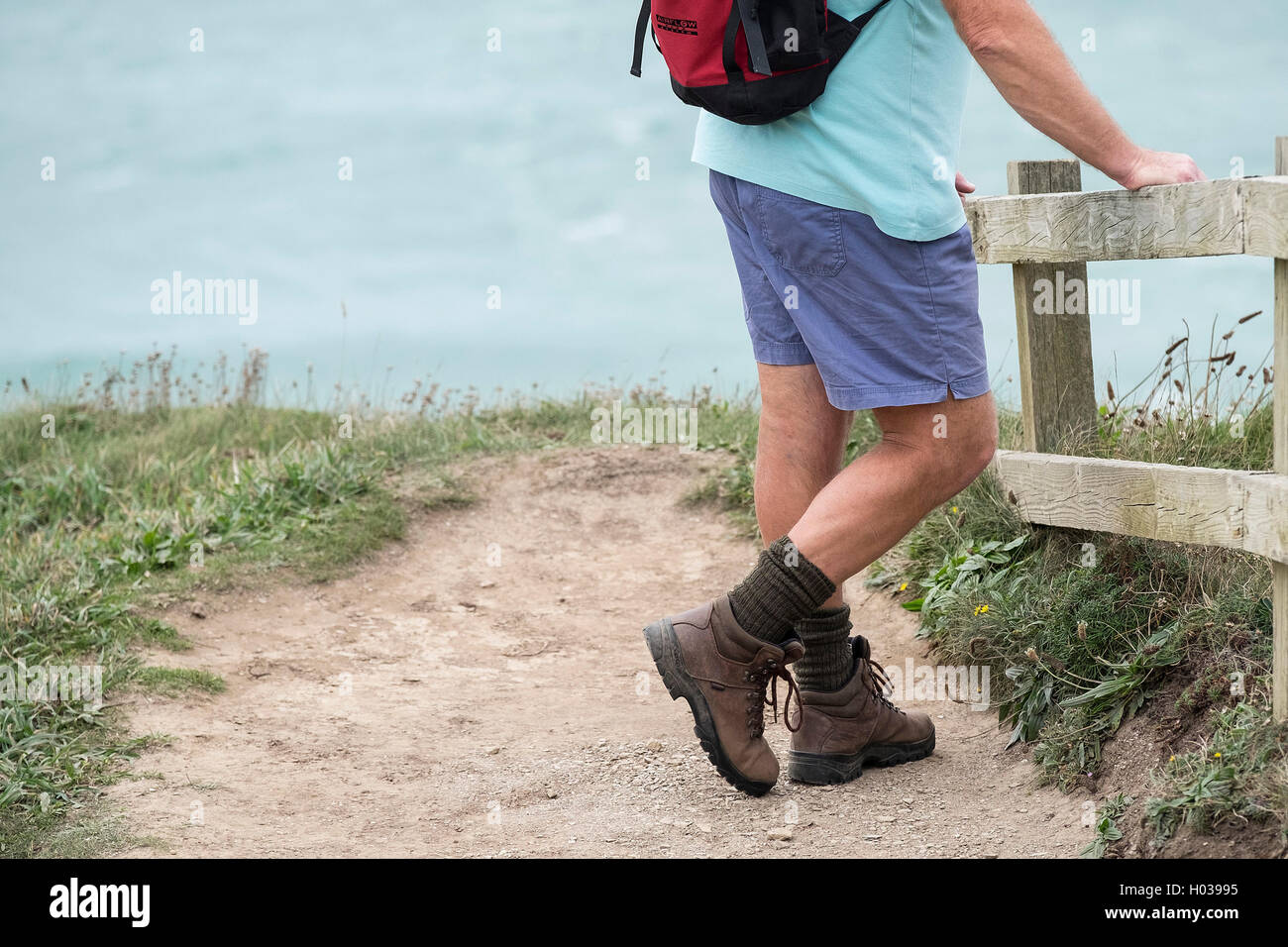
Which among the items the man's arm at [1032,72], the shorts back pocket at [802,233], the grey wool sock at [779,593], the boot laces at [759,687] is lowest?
the boot laces at [759,687]

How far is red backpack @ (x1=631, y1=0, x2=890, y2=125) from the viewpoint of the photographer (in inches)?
105

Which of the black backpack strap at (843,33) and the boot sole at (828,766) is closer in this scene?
the black backpack strap at (843,33)

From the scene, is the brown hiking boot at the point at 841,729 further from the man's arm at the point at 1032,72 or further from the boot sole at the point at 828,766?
the man's arm at the point at 1032,72

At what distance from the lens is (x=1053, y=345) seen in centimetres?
417

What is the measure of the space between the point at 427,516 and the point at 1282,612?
4403 millimetres

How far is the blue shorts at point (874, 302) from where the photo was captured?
2.75 meters

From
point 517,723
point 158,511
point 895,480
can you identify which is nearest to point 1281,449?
point 895,480

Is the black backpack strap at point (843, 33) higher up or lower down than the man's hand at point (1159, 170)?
higher up

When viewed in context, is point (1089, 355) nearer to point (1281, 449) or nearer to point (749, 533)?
point (1281, 449)

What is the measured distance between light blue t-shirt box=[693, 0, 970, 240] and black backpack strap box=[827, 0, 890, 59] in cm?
1

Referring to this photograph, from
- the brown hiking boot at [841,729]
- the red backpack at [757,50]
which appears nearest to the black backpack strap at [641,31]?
the red backpack at [757,50]

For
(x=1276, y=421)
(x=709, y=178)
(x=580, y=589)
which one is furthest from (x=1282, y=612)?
(x=580, y=589)

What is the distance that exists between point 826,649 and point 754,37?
1681 millimetres

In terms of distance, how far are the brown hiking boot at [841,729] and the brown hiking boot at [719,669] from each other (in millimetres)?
282
